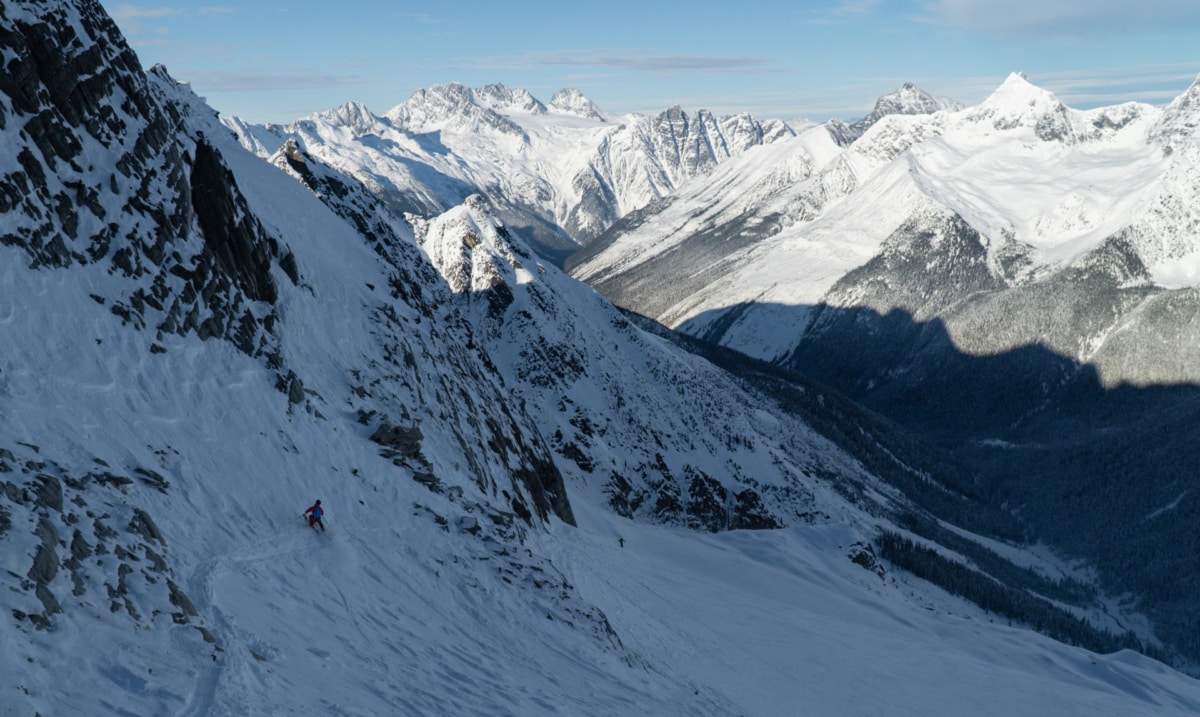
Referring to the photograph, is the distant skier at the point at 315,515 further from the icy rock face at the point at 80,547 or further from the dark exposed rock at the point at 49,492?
the dark exposed rock at the point at 49,492

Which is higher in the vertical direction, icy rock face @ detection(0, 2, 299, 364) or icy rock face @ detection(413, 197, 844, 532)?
icy rock face @ detection(0, 2, 299, 364)

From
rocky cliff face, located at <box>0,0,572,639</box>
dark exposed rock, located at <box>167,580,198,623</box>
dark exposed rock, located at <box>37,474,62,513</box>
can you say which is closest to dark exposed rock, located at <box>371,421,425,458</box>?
rocky cliff face, located at <box>0,0,572,639</box>

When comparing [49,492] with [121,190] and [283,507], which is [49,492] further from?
[121,190]

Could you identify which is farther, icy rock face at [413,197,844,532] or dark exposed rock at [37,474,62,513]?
icy rock face at [413,197,844,532]

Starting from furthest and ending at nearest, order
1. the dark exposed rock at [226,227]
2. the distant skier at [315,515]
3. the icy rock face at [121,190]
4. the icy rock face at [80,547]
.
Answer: the dark exposed rock at [226,227] → the icy rock face at [121,190] → the distant skier at [315,515] → the icy rock face at [80,547]

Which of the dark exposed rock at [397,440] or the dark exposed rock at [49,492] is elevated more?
the dark exposed rock at [49,492]

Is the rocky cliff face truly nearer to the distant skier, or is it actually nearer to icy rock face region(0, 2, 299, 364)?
icy rock face region(0, 2, 299, 364)

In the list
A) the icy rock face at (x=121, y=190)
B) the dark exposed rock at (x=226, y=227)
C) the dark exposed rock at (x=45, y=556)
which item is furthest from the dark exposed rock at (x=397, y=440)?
the dark exposed rock at (x=45, y=556)

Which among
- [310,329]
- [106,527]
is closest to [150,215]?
[310,329]

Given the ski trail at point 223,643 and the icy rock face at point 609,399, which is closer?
the ski trail at point 223,643

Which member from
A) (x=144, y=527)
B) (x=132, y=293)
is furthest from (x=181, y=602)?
(x=132, y=293)

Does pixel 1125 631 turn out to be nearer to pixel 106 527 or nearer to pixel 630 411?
pixel 630 411
